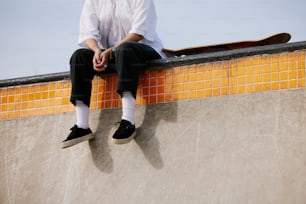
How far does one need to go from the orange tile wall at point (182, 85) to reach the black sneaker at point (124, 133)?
0.36 meters

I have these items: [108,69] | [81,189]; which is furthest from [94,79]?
[81,189]

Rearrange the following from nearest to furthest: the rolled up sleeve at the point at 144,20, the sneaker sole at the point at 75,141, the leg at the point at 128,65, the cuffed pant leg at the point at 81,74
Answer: the leg at the point at 128,65 → the sneaker sole at the point at 75,141 → the cuffed pant leg at the point at 81,74 → the rolled up sleeve at the point at 144,20

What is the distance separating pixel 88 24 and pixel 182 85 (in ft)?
3.27

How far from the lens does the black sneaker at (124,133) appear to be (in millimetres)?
5434

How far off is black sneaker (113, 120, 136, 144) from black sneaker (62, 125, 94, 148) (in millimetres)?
362

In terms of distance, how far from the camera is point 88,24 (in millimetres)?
6066

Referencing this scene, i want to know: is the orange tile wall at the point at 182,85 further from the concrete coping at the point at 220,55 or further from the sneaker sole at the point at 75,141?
the sneaker sole at the point at 75,141

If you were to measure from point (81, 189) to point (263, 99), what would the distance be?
158cm

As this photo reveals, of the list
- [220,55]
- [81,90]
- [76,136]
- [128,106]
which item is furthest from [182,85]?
[76,136]

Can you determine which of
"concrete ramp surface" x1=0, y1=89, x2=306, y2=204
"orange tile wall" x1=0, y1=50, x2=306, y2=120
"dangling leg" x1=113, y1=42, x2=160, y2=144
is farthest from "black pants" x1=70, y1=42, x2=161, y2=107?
"concrete ramp surface" x1=0, y1=89, x2=306, y2=204

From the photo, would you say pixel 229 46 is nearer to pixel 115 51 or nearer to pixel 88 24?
pixel 115 51

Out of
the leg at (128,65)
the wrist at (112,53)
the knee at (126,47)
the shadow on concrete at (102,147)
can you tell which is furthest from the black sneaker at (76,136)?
the knee at (126,47)

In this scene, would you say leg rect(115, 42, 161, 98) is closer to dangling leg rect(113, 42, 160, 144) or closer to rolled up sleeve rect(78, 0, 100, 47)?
dangling leg rect(113, 42, 160, 144)

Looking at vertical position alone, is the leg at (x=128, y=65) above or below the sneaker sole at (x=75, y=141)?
above
